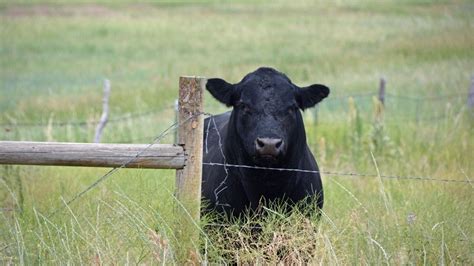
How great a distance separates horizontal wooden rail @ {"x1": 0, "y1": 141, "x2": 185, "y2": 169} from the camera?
634 cm

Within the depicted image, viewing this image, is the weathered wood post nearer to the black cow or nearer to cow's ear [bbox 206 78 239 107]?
the black cow

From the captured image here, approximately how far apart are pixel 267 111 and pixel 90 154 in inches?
53.3

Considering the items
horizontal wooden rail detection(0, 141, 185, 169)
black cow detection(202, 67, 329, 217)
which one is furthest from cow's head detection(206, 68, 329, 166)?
horizontal wooden rail detection(0, 141, 185, 169)

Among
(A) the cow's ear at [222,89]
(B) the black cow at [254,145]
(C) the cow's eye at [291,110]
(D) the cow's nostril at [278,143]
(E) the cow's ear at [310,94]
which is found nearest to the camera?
(D) the cow's nostril at [278,143]

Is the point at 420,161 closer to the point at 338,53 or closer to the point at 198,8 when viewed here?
the point at 338,53

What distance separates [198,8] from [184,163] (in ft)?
134

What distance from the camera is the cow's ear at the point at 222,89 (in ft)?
24.1

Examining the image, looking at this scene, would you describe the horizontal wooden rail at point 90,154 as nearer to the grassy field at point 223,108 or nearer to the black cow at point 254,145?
the grassy field at point 223,108

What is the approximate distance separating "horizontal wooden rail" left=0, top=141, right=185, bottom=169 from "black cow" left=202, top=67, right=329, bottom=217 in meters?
0.72

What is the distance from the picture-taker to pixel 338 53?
30.1 meters

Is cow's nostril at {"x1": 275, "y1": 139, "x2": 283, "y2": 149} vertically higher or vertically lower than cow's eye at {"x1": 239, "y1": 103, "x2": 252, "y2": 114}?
lower

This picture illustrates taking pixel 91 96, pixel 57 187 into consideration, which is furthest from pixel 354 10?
Result: pixel 57 187

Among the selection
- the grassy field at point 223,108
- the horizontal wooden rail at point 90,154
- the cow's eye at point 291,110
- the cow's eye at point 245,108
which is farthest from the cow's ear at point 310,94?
the horizontal wooden rail at point 90,154

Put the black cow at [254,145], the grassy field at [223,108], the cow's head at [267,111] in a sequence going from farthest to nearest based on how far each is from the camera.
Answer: the black cow at [254,145]
the cow's head at [267,111]
the grassy field at [223,108]
